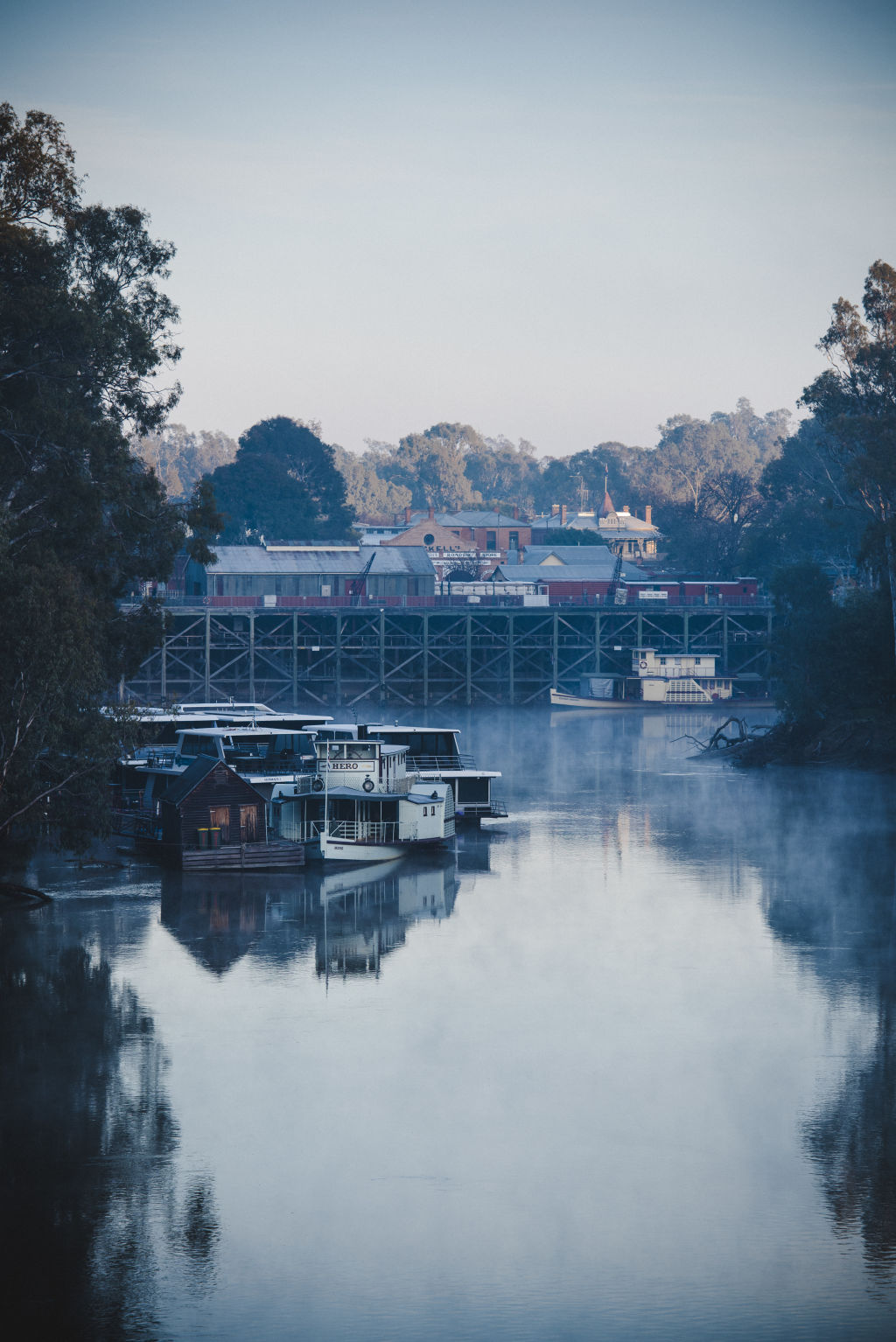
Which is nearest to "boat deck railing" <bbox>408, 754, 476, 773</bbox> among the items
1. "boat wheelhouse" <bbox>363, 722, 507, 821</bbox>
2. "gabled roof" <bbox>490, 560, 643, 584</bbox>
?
"boat wheelhouse" <bbox>363, 722, 507, 821</bbox>

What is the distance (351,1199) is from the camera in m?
20.4

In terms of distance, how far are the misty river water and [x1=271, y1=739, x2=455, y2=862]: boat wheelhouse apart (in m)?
1.84

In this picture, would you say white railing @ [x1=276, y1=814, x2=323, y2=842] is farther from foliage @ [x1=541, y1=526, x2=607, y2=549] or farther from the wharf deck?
foliage @ [x1=541, y1=526, x2=607, y2=549]

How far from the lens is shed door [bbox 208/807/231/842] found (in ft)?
139

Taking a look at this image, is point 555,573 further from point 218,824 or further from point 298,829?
point 218,824

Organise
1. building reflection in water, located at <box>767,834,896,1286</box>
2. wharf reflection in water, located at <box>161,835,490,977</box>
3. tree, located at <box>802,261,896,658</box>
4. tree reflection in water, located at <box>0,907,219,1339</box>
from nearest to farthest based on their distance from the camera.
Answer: tree reflection in water, located at <box>0,907,219,1339</box>
building reflection in water, located at <box>767,834,896,1286</box>
wharf reflection in water, located at <box>161,835,490,977</box>
tree, located at <box>802,261,896,658</box>

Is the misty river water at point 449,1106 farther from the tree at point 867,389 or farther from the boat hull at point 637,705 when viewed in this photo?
the boat hull at point 637,705

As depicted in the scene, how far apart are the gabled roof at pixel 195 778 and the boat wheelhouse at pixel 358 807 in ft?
6.38

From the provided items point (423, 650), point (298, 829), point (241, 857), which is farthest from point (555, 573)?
point (241, 857)

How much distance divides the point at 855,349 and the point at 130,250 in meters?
36.2

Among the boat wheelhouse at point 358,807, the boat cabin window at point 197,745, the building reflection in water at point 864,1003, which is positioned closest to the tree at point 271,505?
the boat cabin window at point 197,745

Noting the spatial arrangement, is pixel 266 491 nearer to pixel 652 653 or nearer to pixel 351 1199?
pixel 652 653

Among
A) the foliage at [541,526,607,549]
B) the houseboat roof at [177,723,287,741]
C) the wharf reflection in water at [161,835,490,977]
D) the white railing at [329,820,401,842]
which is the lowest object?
the wharf reflection in water at [161,835,490,977]

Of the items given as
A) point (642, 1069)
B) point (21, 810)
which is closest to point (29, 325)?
point (21, 810)
